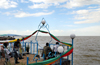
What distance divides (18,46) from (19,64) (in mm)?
1693

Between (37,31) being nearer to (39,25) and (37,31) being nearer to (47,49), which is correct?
(39,25)

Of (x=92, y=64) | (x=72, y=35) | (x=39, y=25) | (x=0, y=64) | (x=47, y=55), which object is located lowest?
(x=92, y=64)

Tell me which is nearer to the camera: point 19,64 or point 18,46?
point 19,64

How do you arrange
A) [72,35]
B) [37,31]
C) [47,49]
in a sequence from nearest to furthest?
[72,35] < [47,49] < [37,31]

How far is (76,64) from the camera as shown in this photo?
15.5 meters

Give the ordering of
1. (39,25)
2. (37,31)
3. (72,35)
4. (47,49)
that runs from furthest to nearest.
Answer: (37,31) → (39,25) → (47,49) → (72,35)

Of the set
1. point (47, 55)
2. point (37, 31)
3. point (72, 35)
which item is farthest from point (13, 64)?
point (72, 35)

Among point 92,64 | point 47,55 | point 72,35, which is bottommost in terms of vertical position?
point 92,64

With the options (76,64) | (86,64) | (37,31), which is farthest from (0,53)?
(86,64)

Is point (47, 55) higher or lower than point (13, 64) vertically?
higher

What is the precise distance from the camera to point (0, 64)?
686cm

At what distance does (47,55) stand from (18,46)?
2.44 metres

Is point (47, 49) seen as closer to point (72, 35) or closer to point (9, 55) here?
point (72, 35)

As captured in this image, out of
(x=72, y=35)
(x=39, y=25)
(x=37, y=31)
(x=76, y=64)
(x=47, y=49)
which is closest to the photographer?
(x=72, y=35)
